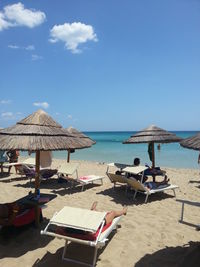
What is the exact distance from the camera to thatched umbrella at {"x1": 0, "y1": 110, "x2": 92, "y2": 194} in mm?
3953

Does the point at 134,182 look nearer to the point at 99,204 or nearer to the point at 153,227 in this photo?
the point at 99,204

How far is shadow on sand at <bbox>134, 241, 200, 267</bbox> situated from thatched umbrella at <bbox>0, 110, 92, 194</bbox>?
2.09 metres

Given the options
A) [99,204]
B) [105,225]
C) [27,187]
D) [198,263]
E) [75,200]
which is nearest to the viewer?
[198,263]

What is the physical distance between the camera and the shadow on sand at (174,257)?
10.9 ft


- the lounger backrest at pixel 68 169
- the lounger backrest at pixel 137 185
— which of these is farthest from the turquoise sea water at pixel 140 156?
the lounger backrest at pixel 137 185

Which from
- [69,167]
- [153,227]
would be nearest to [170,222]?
[153,227]

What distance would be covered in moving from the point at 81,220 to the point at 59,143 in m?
1.37

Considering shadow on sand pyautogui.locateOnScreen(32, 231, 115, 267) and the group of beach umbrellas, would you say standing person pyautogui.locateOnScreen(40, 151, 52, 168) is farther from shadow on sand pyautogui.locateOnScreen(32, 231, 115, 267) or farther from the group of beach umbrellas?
shadow on sand pyautogui.locateOnScreen(32, 231, 115, 267)

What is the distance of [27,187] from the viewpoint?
26.1ft

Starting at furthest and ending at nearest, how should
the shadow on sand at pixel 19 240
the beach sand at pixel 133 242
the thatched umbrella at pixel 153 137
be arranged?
the thatched umbrella at pixel 153 137
the shadow on sand at pixel 19 240
the beach sand at pixel 133 242

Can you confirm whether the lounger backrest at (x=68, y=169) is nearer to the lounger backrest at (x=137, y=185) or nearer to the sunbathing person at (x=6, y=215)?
the lounger backrest at (x=137, y=185)

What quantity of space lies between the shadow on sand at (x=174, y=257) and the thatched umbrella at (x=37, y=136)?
82.2 inches

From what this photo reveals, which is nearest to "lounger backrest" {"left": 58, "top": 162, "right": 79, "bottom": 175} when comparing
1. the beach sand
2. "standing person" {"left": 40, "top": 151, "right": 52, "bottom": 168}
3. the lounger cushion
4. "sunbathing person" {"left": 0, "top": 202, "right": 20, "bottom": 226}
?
"standing person" {"left": 40, "top": 151, "right": 52, "bottom": 168}

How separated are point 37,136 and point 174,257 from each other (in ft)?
9.22
